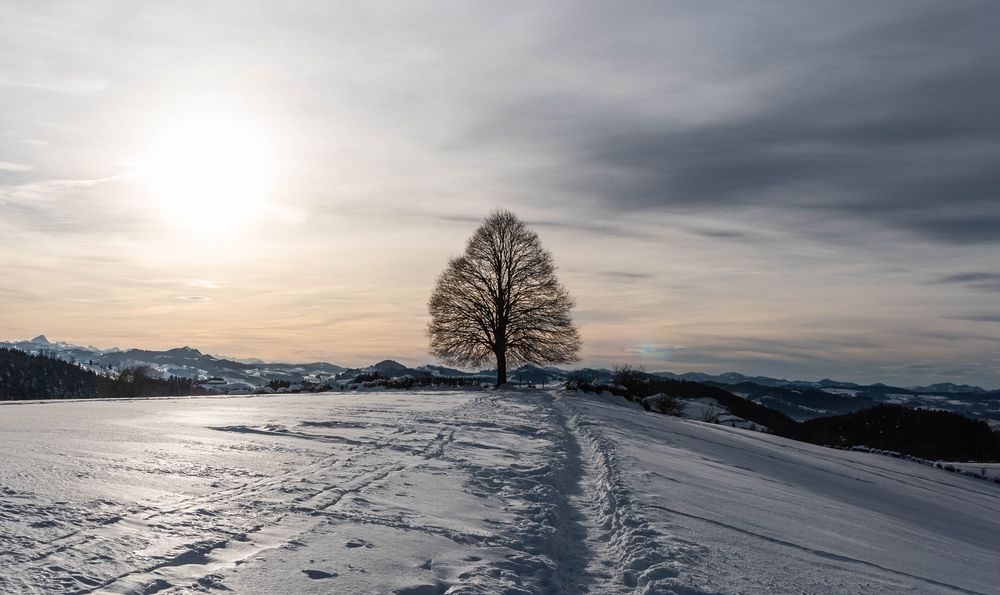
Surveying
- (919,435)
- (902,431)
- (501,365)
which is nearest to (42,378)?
(501,365)

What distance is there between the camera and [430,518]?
20.0 feet

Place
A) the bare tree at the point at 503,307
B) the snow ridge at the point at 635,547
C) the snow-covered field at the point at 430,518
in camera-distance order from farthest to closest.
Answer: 1. the bare tree at the point at 503,307
2. the snow ridge at the point at 635,547
3. the snow-covered field at the point at 430,518

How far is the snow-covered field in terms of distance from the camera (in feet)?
14.8

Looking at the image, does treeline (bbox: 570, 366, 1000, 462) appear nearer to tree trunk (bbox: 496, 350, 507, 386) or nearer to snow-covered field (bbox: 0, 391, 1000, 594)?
tree trunk (bbox: 496, 350, 507, 386)

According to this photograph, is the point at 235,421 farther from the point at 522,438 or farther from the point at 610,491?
the point at 610,491

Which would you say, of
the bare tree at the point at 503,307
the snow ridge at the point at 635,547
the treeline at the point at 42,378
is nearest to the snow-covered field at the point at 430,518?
the snow ridge at the point at 635,547

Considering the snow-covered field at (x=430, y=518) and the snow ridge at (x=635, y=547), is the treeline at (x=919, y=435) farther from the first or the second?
the snow ridge at (x=635, y=547)

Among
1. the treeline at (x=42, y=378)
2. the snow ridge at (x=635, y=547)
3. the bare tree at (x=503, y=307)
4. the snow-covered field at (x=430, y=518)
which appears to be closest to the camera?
the snow-covered field at (x=430, y=518)

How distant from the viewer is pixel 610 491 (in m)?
7.96

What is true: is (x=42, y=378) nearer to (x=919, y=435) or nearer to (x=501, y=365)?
(x=501, y=365)

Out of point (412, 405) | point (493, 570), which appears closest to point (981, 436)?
point (412, 405)

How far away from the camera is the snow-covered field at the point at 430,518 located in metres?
4.51

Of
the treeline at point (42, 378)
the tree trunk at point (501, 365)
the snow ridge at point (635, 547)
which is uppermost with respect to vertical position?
the tree trunk at point (501, 365)

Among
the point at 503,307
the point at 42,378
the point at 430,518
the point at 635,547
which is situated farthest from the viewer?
the point at 42,378
